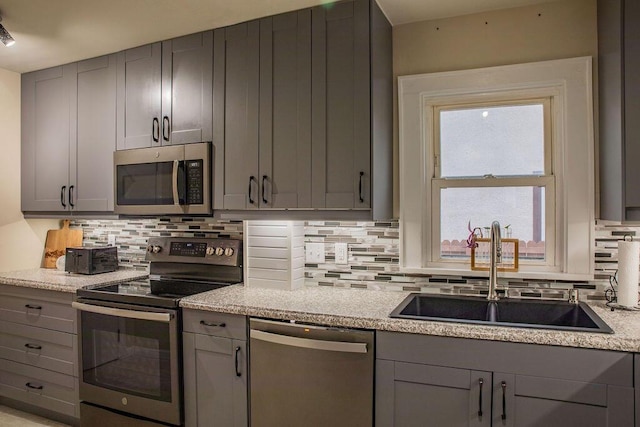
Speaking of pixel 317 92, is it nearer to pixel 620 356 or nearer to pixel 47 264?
pixel 620 356

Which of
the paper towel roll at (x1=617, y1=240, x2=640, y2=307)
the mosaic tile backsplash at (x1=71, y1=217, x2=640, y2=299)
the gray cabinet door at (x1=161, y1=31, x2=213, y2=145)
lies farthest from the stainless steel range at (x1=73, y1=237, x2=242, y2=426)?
the paper towel roll at (x1=617, y1=240, x2=640, y2=307)

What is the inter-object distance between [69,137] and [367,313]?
96.1 inches

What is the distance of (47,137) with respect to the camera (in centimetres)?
317

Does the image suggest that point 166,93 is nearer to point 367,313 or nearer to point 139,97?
point 139,97

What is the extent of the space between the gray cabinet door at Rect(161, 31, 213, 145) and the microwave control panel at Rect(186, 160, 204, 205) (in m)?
0.15

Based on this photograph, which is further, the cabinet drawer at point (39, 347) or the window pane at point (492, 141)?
the cabinet drawer at point (39, 347)

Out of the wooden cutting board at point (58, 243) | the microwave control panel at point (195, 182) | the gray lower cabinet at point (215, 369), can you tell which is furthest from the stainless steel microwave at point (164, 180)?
the wooden cutting board at point (58, 243)

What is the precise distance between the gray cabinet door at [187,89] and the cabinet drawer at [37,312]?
1209mm

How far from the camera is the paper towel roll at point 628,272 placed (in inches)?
75.7

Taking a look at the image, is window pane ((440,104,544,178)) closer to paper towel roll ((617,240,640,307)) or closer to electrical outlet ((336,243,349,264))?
paper towel roll ((617,240,640,307))

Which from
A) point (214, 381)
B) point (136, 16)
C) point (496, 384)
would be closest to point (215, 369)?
point (214, 381)

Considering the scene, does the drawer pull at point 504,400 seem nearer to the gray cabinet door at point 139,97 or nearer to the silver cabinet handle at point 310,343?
the silver cabinet handle at point 310,343

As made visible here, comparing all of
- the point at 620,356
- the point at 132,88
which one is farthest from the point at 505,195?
the point at 132,88

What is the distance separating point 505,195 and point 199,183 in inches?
66.4
